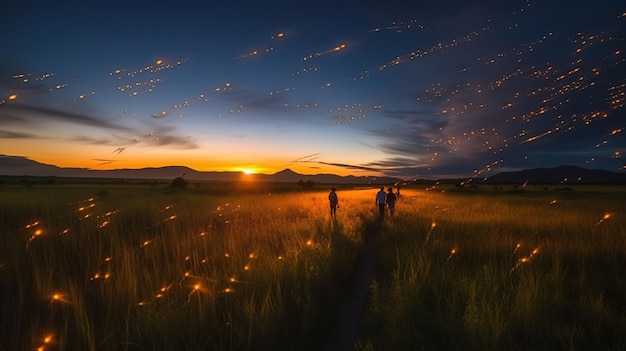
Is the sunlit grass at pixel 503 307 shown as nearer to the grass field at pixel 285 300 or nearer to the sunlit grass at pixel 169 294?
the grass field at pixel 285 300

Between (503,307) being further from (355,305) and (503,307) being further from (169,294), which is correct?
(169,294)

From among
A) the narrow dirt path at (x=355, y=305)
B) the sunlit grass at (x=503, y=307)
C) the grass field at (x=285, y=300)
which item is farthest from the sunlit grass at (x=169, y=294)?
the sunlit grass at (x=503, y=307)

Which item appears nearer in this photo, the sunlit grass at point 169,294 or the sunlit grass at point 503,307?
the sunlit grass at point 169,294

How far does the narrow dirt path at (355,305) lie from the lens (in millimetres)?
4654

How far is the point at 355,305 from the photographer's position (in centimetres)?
589

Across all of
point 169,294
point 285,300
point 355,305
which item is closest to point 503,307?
point 355,305

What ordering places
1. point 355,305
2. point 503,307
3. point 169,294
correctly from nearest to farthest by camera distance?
1. point 503,307
2. point 169,294
3. point 355,305

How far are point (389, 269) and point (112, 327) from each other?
509 cm

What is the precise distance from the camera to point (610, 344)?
4.17 m

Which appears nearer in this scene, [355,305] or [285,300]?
[285,300]

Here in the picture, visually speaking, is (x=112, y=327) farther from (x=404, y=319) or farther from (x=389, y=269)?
(x=389, y=269)

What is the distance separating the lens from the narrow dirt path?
465cm

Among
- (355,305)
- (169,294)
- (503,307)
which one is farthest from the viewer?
(355,305)

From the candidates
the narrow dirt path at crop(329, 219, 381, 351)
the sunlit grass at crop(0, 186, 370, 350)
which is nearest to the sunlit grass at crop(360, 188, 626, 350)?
the narrow dirt path at crop(329, 219, 381, 351)
